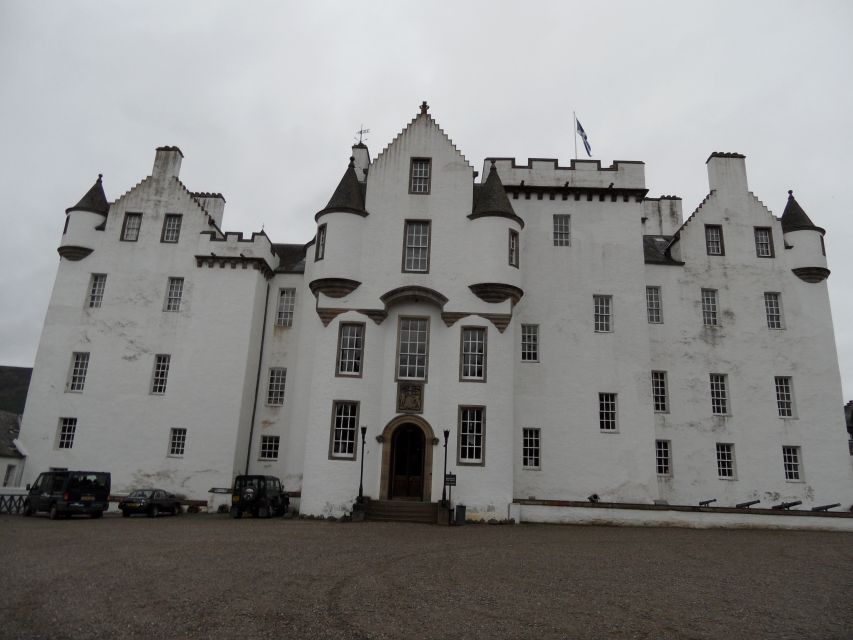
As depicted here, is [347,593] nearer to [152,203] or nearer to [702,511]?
[702,511]

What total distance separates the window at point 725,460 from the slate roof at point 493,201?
14343 mm

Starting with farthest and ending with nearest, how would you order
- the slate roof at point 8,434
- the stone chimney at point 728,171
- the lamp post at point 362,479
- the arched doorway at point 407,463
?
the stone chimney at point 728,171 < the slate roof at point 8,434 < the arched doorway at point 407,463 < the lamp post at point 362,479

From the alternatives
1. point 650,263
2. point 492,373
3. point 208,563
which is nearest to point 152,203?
point 492,373

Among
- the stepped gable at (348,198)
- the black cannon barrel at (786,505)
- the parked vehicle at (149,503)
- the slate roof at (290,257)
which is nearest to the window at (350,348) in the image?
the stepped gable at (348,198)

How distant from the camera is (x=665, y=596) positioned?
10.0 meters

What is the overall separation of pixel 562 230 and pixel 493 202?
453 centimetres

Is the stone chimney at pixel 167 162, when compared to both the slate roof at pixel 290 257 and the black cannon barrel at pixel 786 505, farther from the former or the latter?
the black cannon barrel at pixel 786 505

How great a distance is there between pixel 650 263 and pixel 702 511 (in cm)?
1211

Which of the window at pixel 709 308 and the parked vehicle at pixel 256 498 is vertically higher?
the window at pixel 709 308

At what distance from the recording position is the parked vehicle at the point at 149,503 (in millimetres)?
22766

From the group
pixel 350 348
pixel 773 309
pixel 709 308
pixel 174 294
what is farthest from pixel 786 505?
pixel 174 294

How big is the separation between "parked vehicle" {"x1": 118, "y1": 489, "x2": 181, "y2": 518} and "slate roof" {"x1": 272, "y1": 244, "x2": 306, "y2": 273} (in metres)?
11.9

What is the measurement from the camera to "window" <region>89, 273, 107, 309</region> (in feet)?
92.4

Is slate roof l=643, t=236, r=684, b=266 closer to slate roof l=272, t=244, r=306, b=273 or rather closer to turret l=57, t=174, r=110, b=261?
slate roof l=272, t=244, r=306, b=273
